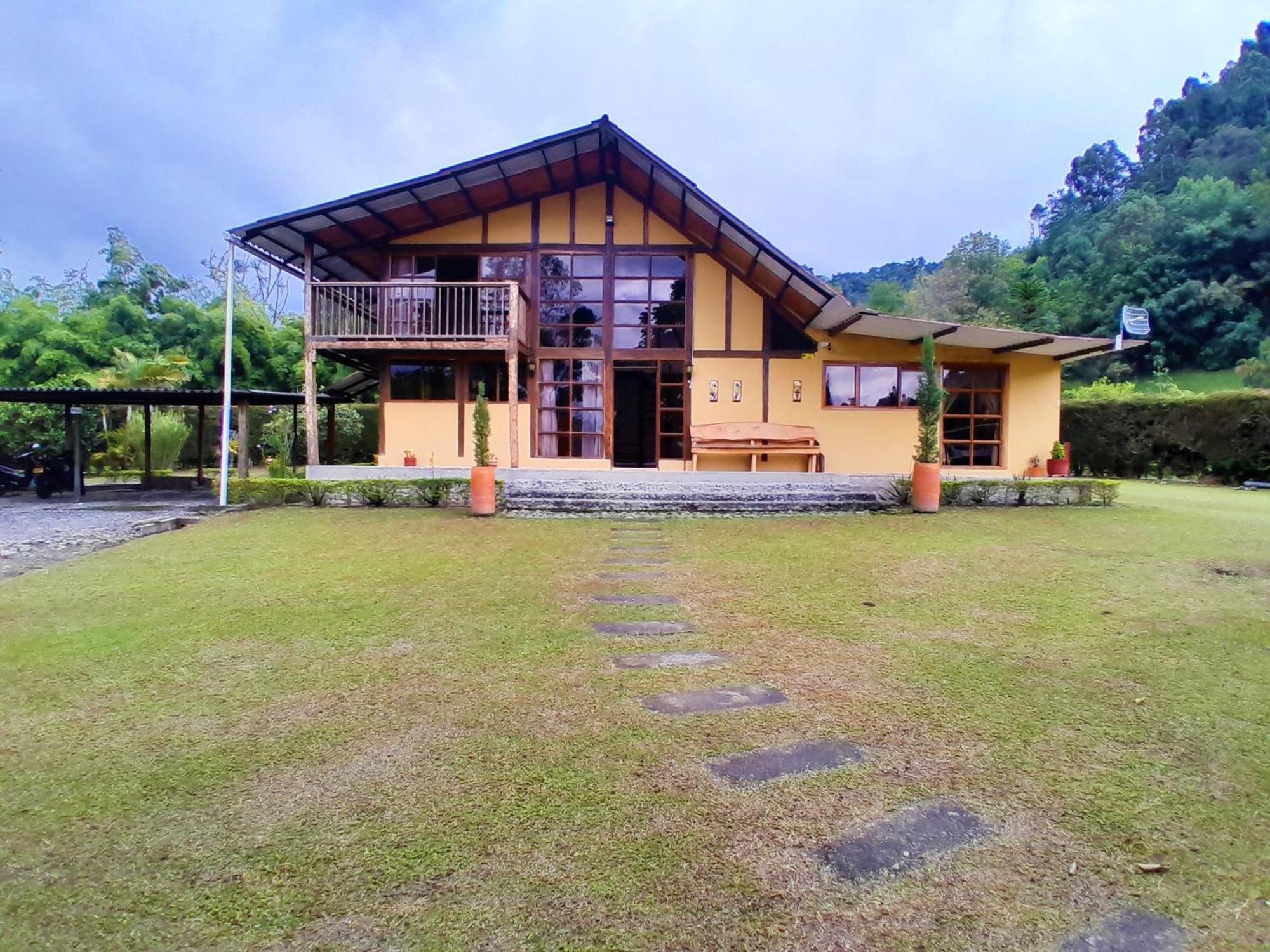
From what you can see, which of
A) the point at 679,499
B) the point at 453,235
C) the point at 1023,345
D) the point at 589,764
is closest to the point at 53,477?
the point at 453,235

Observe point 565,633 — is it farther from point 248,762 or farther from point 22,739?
point 22,739

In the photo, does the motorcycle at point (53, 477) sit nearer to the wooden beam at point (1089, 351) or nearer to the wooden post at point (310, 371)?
the wooden post at point (310, 371)

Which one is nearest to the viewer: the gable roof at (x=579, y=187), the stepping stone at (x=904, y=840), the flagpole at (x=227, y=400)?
the stepping stone at (x=904, y=840)

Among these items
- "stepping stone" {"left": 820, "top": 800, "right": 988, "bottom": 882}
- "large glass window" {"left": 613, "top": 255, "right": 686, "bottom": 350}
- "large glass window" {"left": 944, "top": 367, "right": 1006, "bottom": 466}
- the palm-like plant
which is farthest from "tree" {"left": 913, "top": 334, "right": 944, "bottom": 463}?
the palm-like plant

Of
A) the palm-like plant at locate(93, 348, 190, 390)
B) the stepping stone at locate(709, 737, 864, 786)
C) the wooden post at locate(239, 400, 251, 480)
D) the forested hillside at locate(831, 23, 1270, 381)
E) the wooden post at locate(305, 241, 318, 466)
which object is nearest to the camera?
the stepping stone at locate(709, 737, 864, 786)

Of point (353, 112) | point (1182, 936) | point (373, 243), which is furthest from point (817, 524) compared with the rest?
point (353, 112)

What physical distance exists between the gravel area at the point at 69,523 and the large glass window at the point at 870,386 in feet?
36.4

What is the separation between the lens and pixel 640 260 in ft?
44.4

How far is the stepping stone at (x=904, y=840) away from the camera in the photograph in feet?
6.11

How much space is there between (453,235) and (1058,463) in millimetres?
12782

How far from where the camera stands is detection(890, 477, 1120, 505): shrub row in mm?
10273

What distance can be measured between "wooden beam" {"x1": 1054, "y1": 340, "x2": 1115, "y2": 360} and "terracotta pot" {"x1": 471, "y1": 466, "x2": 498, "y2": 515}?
10.3 metres

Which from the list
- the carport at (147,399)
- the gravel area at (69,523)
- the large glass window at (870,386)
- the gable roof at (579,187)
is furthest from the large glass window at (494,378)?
the large glass window at (870,386)

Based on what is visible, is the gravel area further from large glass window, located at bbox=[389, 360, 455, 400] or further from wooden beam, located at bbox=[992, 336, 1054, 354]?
wooden beam, located at bbox=[992, 336, 1054, 354]
